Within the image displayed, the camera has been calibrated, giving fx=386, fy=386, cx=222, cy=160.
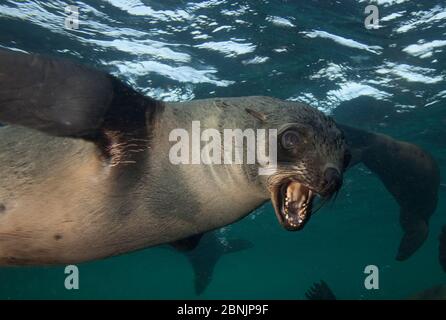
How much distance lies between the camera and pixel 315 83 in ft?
34.4

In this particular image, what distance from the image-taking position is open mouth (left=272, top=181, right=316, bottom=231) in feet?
8.37

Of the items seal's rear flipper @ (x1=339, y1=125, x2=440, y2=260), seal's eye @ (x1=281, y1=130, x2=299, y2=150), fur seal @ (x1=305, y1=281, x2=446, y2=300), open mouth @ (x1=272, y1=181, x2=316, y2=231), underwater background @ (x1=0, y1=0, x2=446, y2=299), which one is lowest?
fur seal @ (x1=305, y1=281, x2=446, y2=300)

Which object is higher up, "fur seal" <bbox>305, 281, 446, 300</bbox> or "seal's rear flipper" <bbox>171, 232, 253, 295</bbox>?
"seal's rear flipper" <bbox>171, 232, 253, 295</bbox>

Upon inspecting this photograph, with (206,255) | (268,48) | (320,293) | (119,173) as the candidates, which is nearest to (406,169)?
(320,293)

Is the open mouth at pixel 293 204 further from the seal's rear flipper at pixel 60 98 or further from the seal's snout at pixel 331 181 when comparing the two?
the seal's rear flipper at pixel 60 98

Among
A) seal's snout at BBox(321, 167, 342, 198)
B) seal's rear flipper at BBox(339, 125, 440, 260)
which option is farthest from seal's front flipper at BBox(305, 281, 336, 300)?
seal's snout at BBox(321, 167, 342, 198)

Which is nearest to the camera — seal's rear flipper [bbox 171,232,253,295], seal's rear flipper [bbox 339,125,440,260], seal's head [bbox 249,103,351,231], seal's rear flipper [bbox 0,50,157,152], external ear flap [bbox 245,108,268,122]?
seal's rear flipper [bbox 0,50,157,152]

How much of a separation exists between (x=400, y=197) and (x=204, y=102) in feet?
25.7

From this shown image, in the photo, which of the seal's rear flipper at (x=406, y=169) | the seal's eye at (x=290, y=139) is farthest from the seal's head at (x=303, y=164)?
the seal's rear flipper at (x=406, y=169)

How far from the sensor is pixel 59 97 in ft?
7.36

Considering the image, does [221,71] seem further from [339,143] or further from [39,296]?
[39,296]

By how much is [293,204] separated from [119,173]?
1.21m

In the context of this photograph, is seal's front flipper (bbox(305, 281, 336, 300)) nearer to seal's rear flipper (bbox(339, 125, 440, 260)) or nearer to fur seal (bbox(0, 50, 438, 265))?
seal's rear flipper (bbox(339, 125, 440, 260))

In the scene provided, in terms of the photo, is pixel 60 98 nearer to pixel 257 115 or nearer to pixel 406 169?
pixel 257 115
